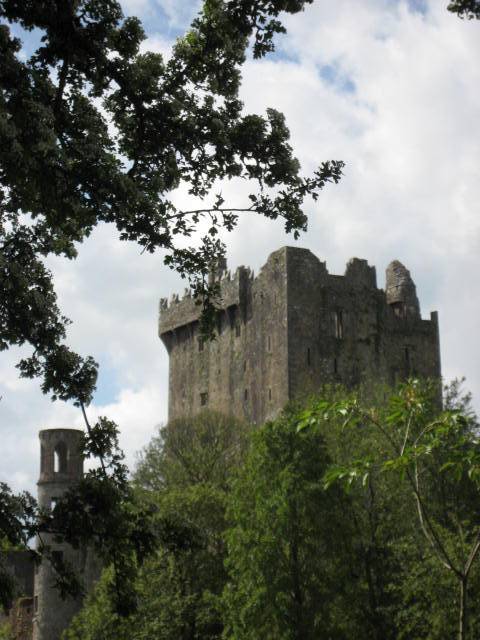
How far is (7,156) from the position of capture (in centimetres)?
1121

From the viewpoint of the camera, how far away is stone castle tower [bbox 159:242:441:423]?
196 ft

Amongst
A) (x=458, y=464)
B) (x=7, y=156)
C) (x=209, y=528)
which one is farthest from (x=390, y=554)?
(x=7, y=156)

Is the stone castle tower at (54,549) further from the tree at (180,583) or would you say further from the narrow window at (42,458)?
the tree at (180,583)

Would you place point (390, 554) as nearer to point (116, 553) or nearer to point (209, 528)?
point (209, 528)

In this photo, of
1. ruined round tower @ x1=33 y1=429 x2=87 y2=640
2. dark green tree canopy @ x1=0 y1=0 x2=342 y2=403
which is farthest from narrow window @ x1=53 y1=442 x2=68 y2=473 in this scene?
dark green tree canopy @ x1=0 y1=0 x2=342 y2=403

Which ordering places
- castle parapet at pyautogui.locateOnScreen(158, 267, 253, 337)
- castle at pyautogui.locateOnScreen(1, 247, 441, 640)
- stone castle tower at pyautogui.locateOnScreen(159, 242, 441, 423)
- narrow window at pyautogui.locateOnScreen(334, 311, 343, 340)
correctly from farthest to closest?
1. castle parapet at pyautogui.locateOnScreen(158, 267, 253, 337)
2. narrow window at pyautogui.locateOnScreen(334, 311, 343, 340)
3. stone castle tower at pyautogui.locateOnScreen(159, 242, 441, 423)
4. castle at pyautogui.locateOnScreen(1, 247, 441, 640)

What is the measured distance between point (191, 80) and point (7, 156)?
4.30 m

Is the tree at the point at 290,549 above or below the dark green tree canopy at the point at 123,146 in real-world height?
below

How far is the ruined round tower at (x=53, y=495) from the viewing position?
55.0 m

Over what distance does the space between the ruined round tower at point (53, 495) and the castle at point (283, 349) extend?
0.17 feet

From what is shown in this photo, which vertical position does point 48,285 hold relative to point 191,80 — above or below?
below

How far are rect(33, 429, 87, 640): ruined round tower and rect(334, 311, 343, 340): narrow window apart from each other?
14925mm

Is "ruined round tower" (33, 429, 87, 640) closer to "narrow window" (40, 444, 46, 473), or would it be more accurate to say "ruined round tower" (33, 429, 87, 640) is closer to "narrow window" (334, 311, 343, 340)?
"narrow window" (40, 444, 46, 473)

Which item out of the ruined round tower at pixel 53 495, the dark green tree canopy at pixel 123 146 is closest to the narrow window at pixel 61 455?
the ruined round tower at pixel 53 495
